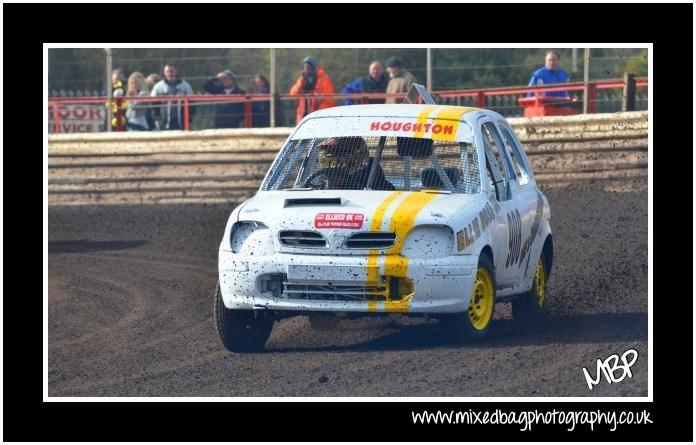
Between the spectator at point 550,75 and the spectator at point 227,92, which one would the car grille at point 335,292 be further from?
the spectator at point 227,92

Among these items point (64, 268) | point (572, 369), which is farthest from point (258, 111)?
point (572, 369)

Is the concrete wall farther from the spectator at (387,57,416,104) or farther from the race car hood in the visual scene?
the race car hood

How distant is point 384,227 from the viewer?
8.23 meters

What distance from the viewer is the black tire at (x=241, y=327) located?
870 cm

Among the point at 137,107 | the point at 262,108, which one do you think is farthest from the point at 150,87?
the point at 262,108

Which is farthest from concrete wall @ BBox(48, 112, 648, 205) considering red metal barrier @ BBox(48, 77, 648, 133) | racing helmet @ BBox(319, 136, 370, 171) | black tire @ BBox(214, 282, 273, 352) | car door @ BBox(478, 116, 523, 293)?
black tire @ BBox(214, 282, 273, 352)

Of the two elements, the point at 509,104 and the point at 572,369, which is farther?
the point at 509,104

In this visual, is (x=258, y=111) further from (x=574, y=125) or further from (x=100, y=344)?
(x=100, y=344)

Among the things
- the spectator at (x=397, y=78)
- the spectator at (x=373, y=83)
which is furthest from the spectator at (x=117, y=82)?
the spectator at (x=397, y=78)

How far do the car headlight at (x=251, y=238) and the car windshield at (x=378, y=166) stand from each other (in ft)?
2.17

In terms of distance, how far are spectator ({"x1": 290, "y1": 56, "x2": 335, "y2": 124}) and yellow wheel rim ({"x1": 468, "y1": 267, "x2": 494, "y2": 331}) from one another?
10.3 metres

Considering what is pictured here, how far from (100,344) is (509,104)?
1085 centimetres

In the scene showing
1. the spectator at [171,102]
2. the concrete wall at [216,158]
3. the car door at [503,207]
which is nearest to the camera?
the car door at [503,207]

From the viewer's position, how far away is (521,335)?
29.8 feet
